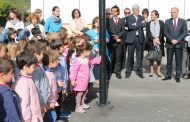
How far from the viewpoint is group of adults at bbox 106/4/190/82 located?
10.8 metres

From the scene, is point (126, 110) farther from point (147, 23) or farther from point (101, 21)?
point (147, 23)

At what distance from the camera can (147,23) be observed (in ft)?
38.0

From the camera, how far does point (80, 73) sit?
7.79 metres

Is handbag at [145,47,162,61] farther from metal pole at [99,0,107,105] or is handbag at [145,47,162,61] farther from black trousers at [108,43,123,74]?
metal pole at [99,0,107,105]

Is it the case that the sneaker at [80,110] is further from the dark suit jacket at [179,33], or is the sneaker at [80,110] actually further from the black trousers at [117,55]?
the dark suit jacket at [179,33]

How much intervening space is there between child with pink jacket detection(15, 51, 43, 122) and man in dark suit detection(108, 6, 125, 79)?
616 centimetres

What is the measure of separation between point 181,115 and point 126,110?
992 millimetres

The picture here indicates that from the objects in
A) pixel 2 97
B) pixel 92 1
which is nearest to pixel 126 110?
pixel 2 97

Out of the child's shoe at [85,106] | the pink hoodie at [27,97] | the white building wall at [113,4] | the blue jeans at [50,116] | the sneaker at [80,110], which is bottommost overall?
the sneaker at [80,110]

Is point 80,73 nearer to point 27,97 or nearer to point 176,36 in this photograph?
point 27,97

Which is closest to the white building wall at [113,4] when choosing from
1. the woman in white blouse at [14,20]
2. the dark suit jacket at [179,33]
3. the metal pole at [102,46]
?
the woman in white blouse at [14,20]

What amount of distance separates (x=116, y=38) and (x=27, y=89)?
635cm

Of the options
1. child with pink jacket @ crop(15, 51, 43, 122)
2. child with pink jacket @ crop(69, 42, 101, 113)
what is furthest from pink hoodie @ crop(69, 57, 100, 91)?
child with pink jacket @ crop(15, 51, 43, 122)

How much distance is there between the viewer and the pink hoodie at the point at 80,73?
773cm
